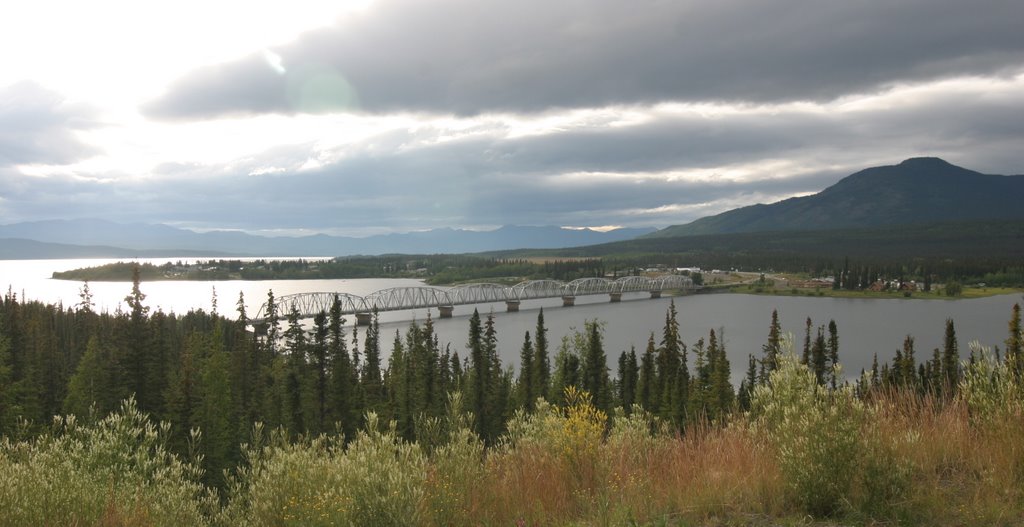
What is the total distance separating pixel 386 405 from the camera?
143ft

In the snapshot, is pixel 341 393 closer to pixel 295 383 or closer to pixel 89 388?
pixel 295 383

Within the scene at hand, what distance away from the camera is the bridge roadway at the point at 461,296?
428ft

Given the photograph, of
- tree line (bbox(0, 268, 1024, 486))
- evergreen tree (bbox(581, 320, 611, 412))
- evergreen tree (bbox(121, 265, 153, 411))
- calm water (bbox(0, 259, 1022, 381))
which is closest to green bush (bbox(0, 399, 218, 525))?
tree line (bbox(0, 268, 1024, 486))

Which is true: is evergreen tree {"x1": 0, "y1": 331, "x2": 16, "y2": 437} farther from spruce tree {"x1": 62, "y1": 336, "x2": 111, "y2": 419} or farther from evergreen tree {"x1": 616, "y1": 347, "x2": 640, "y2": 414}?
evergreen tree {"x1": 616, "y1": 347, "x2": 640, "y2": 414}

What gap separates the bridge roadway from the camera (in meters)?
130

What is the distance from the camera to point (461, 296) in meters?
155

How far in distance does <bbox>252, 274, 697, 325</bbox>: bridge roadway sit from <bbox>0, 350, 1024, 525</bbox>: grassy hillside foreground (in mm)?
110209

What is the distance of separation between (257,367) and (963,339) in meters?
83.4

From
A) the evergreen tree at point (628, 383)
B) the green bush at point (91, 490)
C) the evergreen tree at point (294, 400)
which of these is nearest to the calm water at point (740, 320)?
the evergreen tree at point (628, 383)

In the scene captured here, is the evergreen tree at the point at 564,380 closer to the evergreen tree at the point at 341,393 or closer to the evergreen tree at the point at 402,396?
the evergreen tree at the point at 402,396

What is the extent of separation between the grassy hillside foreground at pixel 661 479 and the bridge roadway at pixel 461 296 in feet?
362

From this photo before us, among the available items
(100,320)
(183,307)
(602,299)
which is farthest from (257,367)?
(602,299)

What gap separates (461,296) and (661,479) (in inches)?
5847

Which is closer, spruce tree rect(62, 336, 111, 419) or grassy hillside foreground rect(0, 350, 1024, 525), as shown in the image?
grassy hillside foreground rect(0, 350, 1024, 525)
